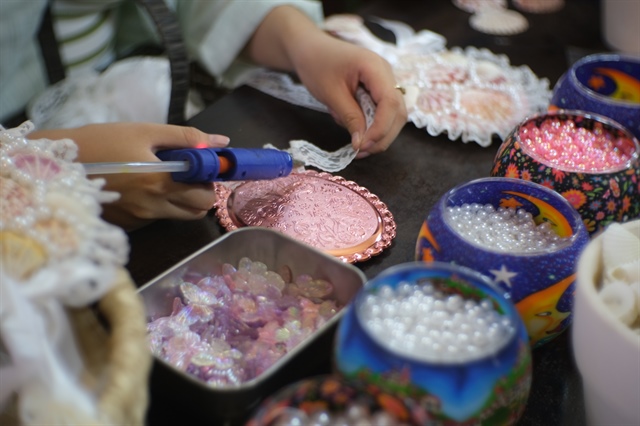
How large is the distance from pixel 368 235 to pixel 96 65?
2.09 feet

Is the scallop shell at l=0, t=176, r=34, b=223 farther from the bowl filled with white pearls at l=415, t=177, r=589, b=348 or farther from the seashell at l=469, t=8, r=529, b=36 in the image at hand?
the seashell at l=469, t=8, r=529, b=36

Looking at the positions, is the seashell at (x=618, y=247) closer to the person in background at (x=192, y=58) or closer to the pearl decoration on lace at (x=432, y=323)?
the pearl decoration on lace at (x=432, y=323)

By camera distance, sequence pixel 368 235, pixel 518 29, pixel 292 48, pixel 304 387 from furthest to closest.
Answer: pixel 518 29
pixel 292 48
pixel 368 235
pixel 304 387

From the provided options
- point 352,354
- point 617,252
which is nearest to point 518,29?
point 617,252

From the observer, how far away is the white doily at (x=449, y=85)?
2.55 feet

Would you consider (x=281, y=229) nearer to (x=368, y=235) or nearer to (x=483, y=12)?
(x=368, y=235)

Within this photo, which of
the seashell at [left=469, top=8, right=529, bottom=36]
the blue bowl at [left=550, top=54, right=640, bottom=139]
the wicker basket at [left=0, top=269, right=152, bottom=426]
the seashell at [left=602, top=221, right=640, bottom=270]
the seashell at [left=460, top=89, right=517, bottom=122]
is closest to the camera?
the wicker basket at [left=0, top=269, right=152, bottom=426]

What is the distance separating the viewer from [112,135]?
0.62m

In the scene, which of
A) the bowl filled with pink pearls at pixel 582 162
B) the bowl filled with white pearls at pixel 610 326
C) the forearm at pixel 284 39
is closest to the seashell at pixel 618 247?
the bowl filled with white pearls at pixel 610 326

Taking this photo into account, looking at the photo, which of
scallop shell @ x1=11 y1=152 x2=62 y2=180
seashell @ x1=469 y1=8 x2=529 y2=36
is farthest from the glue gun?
seashell @ x1=469 y1=8 x2=529 y2=36

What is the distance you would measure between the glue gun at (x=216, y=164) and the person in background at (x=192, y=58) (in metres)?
0.02

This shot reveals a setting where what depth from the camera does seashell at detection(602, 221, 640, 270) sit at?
16.0 inches

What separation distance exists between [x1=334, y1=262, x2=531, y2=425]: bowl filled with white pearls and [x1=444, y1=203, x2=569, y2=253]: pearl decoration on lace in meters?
0.10

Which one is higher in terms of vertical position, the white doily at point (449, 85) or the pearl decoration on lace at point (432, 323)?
the pearl decoration on lace at point (432, 323)
